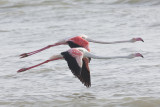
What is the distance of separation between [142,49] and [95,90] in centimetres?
303

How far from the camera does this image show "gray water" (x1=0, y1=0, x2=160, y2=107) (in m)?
8.34

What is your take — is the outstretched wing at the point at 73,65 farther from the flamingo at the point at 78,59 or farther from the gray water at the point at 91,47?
the gray water at the point at 91,47

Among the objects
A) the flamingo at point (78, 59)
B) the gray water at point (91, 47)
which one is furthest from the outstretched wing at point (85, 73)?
the gray water at point (91, 47)

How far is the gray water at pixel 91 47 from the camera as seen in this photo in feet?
27.3

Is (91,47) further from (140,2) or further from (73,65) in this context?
(140,2)

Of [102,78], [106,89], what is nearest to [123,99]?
[106,89]

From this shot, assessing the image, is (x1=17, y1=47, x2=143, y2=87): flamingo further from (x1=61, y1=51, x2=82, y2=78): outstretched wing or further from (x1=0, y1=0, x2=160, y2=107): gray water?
(x1=0, y1=0, x2=160, y2=107): gray water

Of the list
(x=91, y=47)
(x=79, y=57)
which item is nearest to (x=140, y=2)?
(x=91, y=47)

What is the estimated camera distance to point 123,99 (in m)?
8.08

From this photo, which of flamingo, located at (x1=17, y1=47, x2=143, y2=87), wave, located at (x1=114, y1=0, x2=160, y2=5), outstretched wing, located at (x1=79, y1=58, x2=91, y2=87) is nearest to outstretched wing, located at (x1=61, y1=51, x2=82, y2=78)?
flamingo, located at (x1=17, y1=47, x2=143, y2=87)

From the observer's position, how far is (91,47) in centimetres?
1205

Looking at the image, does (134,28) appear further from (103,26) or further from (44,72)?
(44,72)

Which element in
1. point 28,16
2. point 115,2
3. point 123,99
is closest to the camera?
point 123,99

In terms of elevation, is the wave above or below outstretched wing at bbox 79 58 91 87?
above
